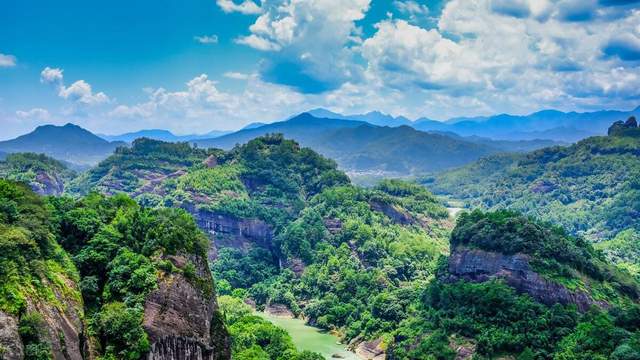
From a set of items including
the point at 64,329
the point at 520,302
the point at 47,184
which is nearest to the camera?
the point at 64,329

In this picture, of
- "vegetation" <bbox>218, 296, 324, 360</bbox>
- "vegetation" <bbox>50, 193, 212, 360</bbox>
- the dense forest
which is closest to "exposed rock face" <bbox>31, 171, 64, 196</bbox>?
the dense forest

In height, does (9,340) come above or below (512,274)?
above

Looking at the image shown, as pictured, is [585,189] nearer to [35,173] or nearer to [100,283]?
[35,173]

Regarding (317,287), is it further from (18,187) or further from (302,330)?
(18,187)

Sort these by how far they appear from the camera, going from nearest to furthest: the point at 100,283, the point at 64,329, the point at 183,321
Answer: the point at 64,329, the point at 183,321, the point at 100,283

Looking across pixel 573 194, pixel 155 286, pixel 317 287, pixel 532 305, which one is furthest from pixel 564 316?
pixel 573 194

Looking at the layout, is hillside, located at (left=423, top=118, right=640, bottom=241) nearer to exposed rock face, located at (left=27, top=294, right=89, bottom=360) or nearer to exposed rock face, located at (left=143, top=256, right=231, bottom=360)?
exposed rock face, located at (left=143, top=256, right=231, bottom=360)

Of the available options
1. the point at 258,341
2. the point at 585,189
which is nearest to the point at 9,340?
the point at 258,341
